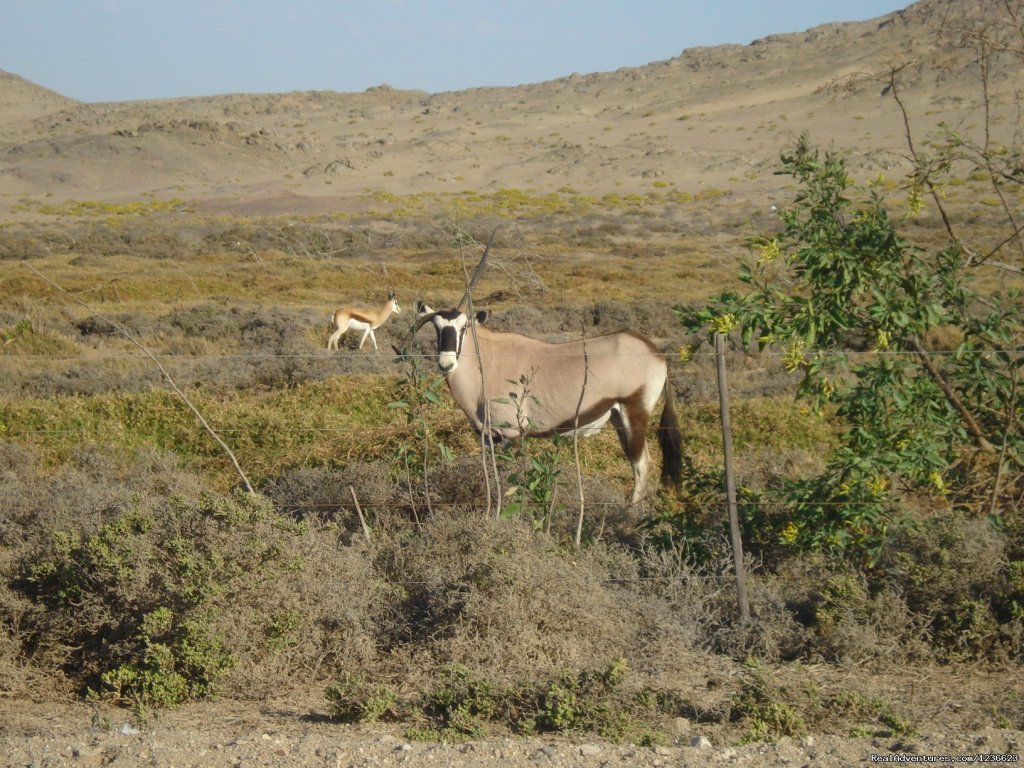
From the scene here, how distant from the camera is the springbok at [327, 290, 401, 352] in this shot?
19.2 meters

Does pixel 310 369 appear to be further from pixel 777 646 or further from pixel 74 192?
pixel 74 192

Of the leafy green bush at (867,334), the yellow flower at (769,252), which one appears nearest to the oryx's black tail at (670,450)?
the leafy green bush at (867,334)

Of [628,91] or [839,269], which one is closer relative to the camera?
[839,269]

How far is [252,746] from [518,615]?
1.49m

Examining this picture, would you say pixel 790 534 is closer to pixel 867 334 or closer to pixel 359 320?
pixel 867 334

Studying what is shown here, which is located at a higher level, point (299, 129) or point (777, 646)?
point (299, 129)

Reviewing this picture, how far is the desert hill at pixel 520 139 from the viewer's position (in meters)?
69.5

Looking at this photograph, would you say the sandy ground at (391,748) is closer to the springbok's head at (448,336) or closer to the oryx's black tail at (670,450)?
the oryx's black tail at (670,450)

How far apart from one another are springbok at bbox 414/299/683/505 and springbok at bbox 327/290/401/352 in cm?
1019

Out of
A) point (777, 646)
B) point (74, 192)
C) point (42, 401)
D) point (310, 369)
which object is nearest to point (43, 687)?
point (777, 646)

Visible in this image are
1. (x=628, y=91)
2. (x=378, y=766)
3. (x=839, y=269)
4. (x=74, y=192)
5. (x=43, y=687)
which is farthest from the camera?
(x=628, y=91)

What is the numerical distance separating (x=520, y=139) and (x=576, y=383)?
89.0 meters

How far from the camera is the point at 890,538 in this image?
19.8ft

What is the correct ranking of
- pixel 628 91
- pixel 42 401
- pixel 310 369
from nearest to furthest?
pixel 42 401 → pixel 310 369 → pixel 628 91
